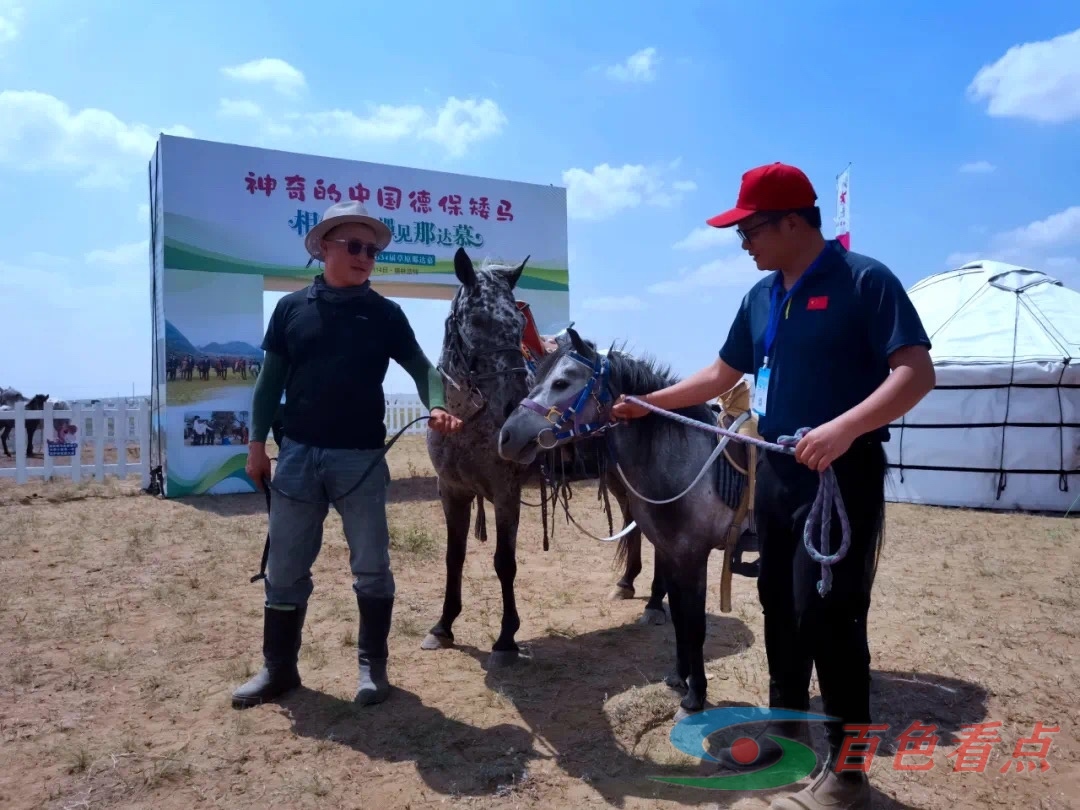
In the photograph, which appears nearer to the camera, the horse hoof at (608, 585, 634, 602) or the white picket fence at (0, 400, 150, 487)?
the horse hoof at (608, 585, 634, 602)

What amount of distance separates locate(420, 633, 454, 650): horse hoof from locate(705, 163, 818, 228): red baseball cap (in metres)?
2.83

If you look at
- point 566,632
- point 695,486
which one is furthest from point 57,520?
point 695,486

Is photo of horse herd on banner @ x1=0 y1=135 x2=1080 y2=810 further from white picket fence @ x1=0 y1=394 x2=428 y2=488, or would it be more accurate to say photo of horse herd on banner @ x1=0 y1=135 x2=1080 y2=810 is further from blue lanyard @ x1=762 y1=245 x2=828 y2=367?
white picket fence @ x1=0 y1=394 x2=428 y2=488

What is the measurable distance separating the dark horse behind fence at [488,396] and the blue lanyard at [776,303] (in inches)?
53.4

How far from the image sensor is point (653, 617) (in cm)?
450

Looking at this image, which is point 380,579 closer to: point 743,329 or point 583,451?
point 583,451

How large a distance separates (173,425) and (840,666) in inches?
359

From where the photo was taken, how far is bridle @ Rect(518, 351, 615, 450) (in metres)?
2.85

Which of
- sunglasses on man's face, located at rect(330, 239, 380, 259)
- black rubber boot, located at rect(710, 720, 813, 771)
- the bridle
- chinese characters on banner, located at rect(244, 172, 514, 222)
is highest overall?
chinese characters on banner, located at rect(244, 172, 514, 222)

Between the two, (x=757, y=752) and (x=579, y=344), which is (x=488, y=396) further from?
(x=757, y=752)

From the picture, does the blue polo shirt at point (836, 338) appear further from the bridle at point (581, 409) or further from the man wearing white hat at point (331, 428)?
the man wearing white hat at point (331, 428)

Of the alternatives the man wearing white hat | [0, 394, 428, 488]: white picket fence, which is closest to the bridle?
the man wearing white hat

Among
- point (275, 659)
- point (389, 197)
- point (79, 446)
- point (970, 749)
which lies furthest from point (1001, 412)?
point (79, 446)

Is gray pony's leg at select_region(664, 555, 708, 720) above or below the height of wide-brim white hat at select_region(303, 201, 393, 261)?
below
